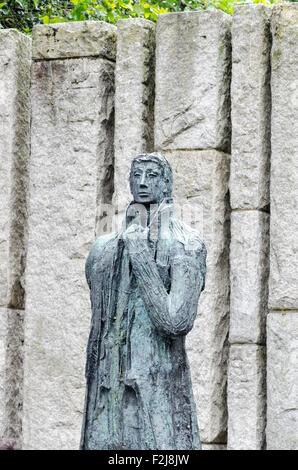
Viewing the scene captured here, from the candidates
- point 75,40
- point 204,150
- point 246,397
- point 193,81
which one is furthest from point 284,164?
point 75,40

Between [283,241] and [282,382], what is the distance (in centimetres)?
94

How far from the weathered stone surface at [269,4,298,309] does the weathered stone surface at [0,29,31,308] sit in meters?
1.99

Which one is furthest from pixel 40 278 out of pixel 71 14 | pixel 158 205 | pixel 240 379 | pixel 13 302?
pixel 71 14

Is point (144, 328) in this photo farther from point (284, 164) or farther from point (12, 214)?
point (12, 214)

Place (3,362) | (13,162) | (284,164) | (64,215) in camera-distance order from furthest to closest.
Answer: (13,162) → (3,362) → (64,215) → (284,164)

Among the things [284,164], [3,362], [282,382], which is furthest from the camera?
[3,362]

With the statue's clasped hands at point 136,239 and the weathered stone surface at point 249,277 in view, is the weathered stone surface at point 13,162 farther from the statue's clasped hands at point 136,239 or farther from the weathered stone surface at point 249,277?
the statue's clasped hands at point 136,239

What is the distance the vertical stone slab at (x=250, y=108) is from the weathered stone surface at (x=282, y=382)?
84 centimetres

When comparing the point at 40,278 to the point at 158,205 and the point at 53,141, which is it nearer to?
the point at 53,141

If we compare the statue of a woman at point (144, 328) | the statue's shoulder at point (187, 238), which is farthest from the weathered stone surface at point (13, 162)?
the statue's shoulder at point (187, 238)

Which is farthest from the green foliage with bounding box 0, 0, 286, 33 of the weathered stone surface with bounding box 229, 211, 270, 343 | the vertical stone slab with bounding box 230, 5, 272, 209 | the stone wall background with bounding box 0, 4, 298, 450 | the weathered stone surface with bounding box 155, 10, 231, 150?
the weathered stone surface with bounding box 229, 211, 270, 343

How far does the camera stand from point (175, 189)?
34.3 ft

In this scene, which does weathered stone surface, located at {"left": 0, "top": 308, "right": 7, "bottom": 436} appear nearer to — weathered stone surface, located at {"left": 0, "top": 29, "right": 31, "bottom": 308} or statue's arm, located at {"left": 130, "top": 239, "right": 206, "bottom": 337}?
weathered stone surface, located at {"left": 0, "top": 29, "right": 31, "bottom": 308}

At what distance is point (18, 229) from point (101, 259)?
8.13 feet
